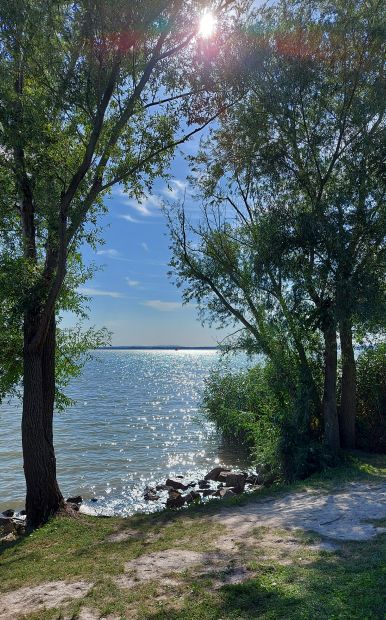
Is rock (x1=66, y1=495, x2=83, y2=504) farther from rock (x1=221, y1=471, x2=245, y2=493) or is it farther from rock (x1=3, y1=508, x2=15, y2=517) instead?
rock (x1=221, y1=471, x2=245, y2=493)

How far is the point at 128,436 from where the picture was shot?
32.5 m

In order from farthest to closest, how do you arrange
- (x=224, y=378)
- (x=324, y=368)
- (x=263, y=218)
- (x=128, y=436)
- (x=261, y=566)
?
1. (x=128, y=436)
2. (x=224, y=378)
3. (x=324, y=368)
4. (x=263, y=218)
5. (x=261, y=566)

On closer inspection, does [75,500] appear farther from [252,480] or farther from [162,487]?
[252,480]

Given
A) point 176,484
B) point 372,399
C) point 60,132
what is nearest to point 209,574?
point 60,132

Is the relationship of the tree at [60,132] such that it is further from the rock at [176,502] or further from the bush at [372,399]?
the bush at [372,399]

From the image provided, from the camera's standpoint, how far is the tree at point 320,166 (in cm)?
1378

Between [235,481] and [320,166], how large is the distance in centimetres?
1232

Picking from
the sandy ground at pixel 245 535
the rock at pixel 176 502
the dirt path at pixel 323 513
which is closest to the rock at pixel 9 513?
the rock at pixel 176 502

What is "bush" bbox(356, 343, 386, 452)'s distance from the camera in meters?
16.4

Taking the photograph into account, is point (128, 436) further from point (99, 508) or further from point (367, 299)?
point (367, 299)

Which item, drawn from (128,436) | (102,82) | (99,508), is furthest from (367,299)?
(128,436)

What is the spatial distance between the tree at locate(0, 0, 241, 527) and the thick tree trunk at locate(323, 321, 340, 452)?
24.4ft

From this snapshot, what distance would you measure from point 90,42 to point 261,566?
413 inches

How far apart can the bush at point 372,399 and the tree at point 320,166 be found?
0.84 meters
